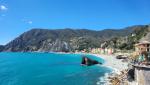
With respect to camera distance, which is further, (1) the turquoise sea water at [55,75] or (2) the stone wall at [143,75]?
(1) the turquoise sea water at [55,75]

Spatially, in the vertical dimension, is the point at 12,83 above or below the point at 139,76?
below

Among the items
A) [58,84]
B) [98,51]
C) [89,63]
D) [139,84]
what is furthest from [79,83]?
[98,51]

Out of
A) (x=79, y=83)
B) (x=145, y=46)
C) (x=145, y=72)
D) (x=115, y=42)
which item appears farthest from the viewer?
(x=115, y=42)

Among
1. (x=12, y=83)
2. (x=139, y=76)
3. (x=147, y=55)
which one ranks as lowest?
(x=12, y=83)

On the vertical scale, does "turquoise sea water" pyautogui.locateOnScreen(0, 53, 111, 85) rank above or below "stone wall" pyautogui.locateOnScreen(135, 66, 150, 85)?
below

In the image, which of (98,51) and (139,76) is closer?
(139,76)

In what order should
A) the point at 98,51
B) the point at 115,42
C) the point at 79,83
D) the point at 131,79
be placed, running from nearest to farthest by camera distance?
the point at 131,79
the point at 79,83
the point at 115,42
the point at 98,51

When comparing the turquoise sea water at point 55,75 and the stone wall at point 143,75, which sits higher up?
the stone wall at point 143,75

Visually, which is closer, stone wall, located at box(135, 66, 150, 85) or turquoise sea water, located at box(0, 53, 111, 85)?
stone wall, located at box(135, 66, 150, 85)

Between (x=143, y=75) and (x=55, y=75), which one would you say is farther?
(x=55, y=75)

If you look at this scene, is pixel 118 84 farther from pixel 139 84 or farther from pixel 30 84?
pixel 30 84

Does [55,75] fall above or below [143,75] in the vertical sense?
below
